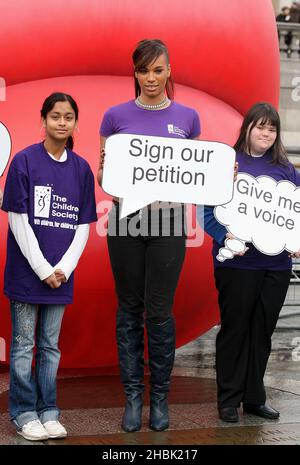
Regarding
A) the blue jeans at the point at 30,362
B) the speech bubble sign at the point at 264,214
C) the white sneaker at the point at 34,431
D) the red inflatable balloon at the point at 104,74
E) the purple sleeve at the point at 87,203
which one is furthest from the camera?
the red inflatable balloon at the point at 104,74

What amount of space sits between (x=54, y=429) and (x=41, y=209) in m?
1.00

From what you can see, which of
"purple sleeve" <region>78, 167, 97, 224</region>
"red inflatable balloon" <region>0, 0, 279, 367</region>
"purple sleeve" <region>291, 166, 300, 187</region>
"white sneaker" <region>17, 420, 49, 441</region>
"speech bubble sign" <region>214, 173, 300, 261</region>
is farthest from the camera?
"red inflatable balloon" <region>0, 0, 279, 367</region>

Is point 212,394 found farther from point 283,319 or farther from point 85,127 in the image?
point 283,319

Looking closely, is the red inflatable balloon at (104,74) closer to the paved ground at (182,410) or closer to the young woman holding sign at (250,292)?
the paved ground at (182,410)

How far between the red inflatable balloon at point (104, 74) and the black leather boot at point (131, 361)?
678 mm

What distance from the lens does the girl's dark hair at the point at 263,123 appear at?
4277mm

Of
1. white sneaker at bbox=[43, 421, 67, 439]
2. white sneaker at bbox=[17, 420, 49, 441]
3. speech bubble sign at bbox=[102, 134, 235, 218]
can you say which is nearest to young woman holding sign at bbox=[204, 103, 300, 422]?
speech bubble sign at bbox=[102, 134, 235, 218]

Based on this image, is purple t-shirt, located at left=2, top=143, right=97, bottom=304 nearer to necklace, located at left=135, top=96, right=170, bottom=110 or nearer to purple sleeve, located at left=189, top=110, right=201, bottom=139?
necklace, located at left=135, top=96, right=170, bottom=110

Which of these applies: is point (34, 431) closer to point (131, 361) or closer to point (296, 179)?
point (131, 361)

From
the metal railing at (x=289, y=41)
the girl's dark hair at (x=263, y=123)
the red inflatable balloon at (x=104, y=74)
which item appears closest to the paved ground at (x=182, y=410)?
the red inflatable balloon at (x=104, y=74)

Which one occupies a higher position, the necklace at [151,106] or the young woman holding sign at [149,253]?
the necklace at [151,106]

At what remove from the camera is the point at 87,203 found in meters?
4.00

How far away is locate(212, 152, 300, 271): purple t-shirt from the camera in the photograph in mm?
4297

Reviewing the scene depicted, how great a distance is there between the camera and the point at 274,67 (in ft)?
17.8
